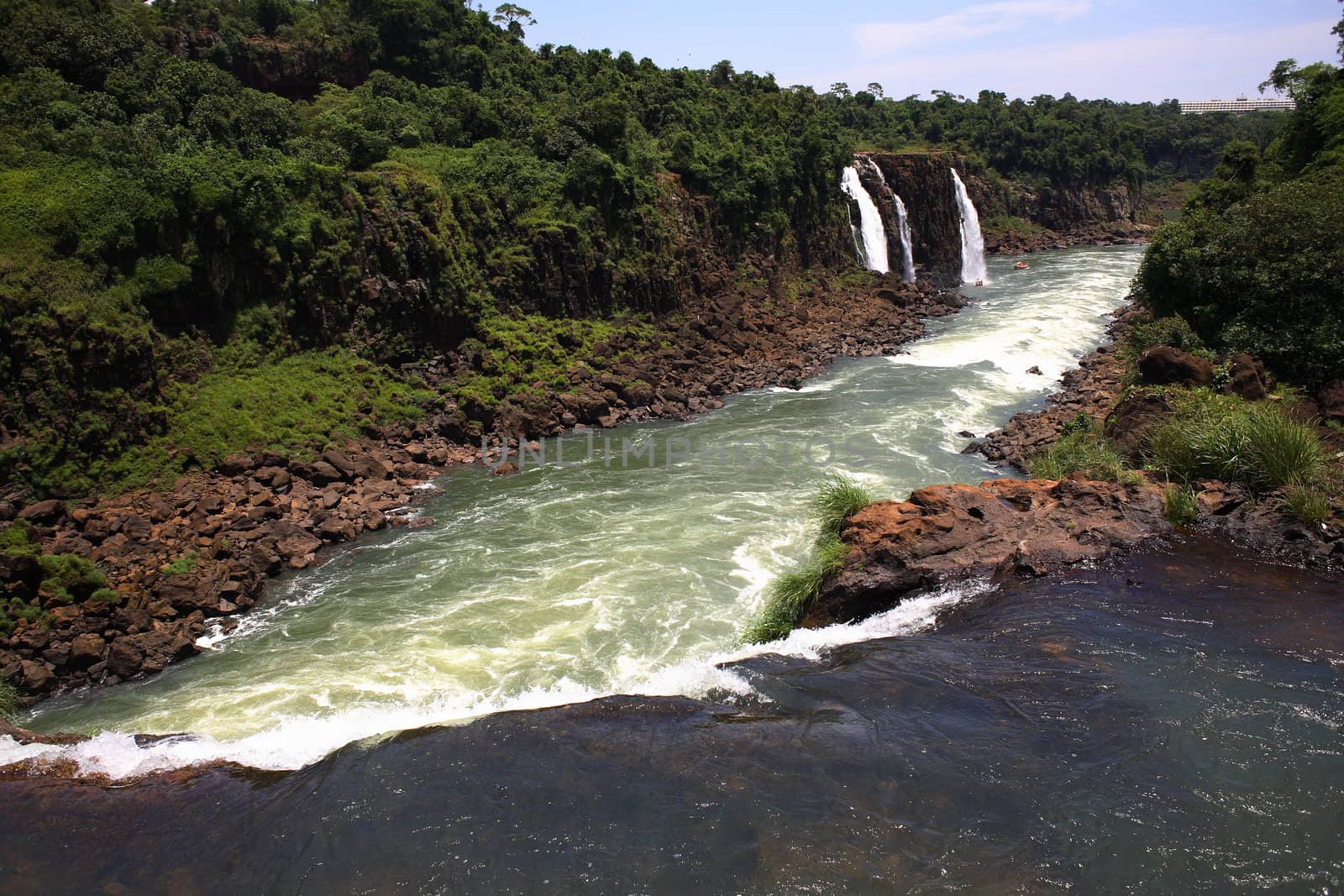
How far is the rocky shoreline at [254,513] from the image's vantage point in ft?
49.4

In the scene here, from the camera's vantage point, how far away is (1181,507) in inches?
514

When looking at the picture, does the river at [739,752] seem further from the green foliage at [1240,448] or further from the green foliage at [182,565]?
the green foliage at [182,565]

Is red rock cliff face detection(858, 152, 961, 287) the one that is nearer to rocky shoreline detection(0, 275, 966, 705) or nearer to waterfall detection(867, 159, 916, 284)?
waterfall detection(867, 159, 916, 284)

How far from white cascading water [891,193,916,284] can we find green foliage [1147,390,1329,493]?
41.0 m

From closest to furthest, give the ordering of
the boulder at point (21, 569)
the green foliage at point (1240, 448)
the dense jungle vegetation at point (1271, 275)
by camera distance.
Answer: the green foliage at point (1240, 448) < the boulder at point (21, 569) < the dense jungle vegetation at point (1271, 275)

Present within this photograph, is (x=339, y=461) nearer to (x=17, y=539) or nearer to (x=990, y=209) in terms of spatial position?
(x=17, y=539)

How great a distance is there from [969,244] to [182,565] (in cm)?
5806

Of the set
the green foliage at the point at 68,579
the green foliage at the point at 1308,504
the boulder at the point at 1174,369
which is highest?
the boulder at the point at 1174,369

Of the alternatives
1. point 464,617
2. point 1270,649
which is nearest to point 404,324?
point 464,617

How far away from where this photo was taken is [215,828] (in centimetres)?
812

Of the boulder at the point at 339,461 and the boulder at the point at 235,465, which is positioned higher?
the boulder at the point at 235,465

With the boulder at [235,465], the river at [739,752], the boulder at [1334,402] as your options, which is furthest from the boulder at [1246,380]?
the boulder at [235,465]

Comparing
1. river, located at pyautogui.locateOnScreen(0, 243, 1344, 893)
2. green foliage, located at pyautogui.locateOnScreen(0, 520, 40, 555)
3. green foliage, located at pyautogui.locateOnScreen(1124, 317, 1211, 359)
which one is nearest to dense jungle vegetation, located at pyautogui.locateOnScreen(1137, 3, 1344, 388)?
green foliage, located at pyautogui.locateOnScreen(1124, 317, 1211, 359)

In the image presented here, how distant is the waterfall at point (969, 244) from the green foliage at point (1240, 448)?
4782cm
